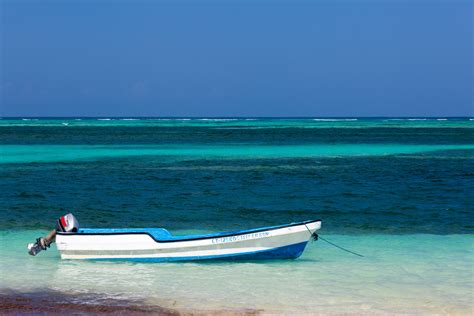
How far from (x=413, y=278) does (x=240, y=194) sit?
1141 centimetres

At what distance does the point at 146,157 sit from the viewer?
125ft

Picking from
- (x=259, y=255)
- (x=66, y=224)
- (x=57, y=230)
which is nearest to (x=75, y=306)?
(x=66, y=224)

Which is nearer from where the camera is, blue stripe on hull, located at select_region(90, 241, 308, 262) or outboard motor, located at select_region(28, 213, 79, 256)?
blue stripe on hull, located at select_region(90, 241, 308, 262)

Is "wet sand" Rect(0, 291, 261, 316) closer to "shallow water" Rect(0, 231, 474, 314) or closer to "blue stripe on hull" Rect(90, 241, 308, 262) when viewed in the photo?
"shallow water" Rect(0, 231, 474, 314)

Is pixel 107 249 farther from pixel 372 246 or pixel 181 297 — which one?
pixel 372 246

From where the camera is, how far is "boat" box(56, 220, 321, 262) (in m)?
12.0

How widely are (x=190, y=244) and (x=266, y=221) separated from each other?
5.54 meters

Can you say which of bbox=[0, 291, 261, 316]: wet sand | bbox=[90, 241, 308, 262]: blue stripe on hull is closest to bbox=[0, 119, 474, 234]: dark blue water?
bbox=[90, 241, 308, 262]: blue stripe on hull

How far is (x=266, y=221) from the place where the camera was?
1734cm

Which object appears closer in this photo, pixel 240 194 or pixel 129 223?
pixel 129 223

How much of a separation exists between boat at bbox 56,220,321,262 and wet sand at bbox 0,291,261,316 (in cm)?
204

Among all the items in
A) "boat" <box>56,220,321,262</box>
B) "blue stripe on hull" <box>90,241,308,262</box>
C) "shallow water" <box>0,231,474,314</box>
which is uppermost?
"boat" <box>56,220,321,262</box>

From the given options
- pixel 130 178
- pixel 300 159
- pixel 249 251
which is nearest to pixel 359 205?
pixel 249 251

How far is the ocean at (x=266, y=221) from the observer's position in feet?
33.8
